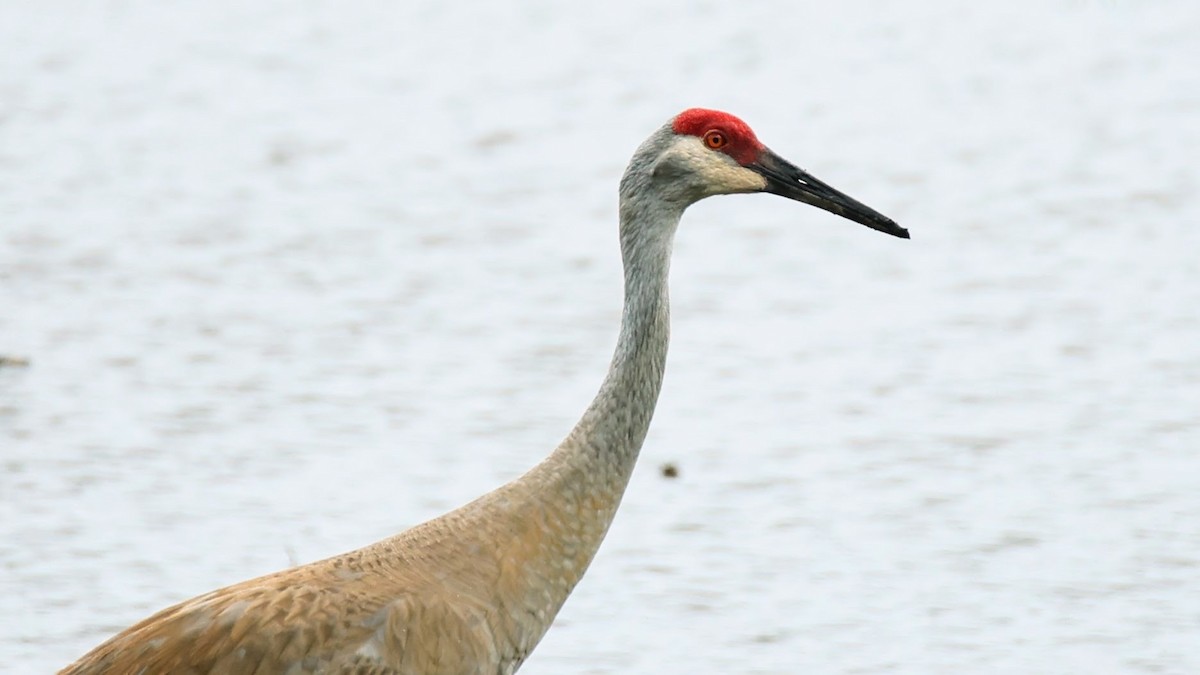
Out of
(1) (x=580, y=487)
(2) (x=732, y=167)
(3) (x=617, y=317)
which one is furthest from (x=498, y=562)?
(3) (x=617, y=317)

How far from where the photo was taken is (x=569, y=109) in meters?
13.3

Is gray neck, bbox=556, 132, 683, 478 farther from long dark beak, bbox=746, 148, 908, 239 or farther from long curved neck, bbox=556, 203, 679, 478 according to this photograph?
→ long dark beak, bbox=746, 148, 908, 239

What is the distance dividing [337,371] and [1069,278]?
11.3ft

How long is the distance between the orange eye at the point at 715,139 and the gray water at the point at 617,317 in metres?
1.90

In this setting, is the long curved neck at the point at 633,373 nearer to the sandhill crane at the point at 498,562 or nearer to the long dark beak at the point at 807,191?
the sandhill crane at the point at 498,562

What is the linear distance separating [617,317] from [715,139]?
422 cm

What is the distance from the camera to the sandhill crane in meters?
4.91

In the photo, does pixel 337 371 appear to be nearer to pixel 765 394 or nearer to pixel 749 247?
pixel 765 394

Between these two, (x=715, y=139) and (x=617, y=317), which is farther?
(x=617, y=317)

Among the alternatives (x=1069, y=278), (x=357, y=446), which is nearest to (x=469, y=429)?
(x=357, y=446)

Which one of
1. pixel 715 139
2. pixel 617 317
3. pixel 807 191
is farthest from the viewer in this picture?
pixel 617 317

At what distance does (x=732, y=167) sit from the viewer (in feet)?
18.1

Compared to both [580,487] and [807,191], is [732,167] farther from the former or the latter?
[580,487]

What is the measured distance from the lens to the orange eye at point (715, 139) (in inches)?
216
